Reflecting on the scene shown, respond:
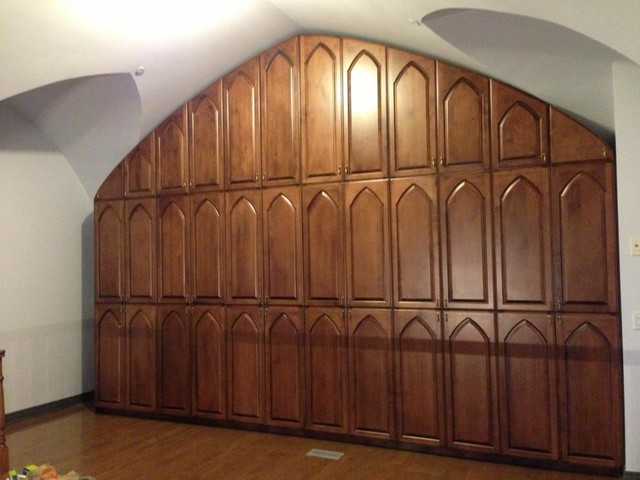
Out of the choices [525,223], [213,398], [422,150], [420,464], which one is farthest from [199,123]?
[420,464]

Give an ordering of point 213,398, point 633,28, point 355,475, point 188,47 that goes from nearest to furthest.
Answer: point 633,28
point 355,475
point 188,47
point 213,398

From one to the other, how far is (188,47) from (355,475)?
337cm

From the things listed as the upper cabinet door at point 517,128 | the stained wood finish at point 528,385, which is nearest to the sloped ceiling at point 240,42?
the upper cabinet door at point 517,128

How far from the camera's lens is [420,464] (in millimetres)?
3980

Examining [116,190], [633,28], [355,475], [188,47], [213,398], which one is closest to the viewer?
[633,28]

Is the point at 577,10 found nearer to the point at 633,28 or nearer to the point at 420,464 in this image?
the point at 633,28

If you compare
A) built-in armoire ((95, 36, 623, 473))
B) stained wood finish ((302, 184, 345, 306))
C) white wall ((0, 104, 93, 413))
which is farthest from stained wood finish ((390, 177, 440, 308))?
white wall ((0, 104, 93, 413))

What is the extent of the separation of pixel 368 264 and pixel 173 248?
1860 mm

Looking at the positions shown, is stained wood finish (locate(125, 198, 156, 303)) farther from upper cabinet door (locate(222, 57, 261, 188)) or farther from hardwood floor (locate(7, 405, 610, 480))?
hardwood floor (locate(7, 405, 610, 480))

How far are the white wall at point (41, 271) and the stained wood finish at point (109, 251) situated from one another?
528mm

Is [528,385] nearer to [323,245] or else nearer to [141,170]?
[323,245]

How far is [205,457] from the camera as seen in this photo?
4230 millimetres

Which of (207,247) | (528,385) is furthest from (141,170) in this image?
(528,385)

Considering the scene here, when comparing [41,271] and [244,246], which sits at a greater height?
[244,246]
